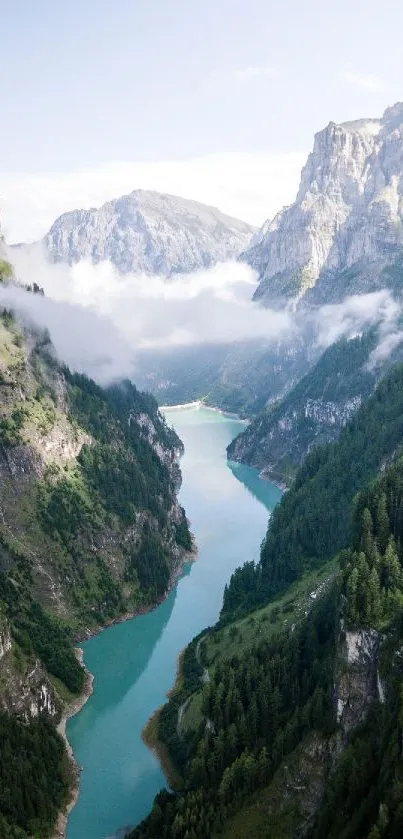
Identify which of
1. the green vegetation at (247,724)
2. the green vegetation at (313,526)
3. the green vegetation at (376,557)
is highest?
the green vegetation at (313,526)

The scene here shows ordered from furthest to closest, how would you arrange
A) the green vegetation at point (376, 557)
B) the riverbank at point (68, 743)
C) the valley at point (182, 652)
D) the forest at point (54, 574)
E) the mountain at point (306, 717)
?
1. the forest at point (54, 574)
2. the riverbank at point (68, 743)
3. the green vegetation at point (376, 557)
4. the valley at point (182, 652)
5. the mountain at point (306, 717)

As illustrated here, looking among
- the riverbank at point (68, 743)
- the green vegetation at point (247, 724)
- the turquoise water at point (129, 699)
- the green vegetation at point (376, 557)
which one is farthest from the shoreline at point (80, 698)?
the green vegetation at point (376, 557)

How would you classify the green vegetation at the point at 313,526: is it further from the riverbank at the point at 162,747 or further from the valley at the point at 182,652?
the riverbank at the point at 162,747

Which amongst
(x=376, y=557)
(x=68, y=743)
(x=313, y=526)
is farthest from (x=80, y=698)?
(x=313, y=526)

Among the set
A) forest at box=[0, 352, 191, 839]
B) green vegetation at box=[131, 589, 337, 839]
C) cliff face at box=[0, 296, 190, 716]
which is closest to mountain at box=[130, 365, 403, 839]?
green vegetation at box=[131, 589, 337, 839]

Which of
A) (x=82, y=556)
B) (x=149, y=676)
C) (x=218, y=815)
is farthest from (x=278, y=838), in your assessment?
(x=82, y=556)

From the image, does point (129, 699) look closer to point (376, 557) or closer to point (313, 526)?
point (376, 557)

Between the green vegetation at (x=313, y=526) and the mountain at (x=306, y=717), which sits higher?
the green vegetation at (x=313, y=526)

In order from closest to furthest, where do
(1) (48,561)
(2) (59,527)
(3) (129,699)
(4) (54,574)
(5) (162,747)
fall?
(5) (162,747)
(3) (129,699)
(4) (54,574)
(1) (48,561)
(2) (59,527)
